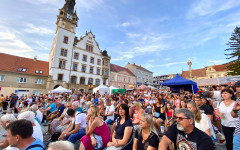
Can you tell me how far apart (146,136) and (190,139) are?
32.7 inches

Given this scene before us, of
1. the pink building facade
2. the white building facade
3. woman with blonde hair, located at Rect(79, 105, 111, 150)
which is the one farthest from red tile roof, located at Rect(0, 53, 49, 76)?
woman with blonde hair, located at Rect(79, 105, 111, 150)

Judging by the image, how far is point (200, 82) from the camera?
934 inches

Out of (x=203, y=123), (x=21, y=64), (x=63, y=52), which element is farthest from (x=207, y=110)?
(x=21, y=64)

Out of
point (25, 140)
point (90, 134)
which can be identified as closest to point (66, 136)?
point (90, 134)

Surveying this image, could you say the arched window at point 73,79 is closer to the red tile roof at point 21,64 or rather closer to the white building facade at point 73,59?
the white building facade at point 73,59

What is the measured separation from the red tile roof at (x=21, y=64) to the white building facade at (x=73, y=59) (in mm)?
1914

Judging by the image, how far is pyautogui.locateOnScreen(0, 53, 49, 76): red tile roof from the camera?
72.9 ft

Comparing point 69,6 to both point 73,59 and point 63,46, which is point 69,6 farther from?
point 73,59

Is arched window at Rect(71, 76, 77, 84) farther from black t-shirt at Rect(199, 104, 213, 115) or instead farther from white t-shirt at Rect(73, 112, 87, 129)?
black t-shirt at Rect(199, 104, 213, 115)

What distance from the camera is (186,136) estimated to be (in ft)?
5.54

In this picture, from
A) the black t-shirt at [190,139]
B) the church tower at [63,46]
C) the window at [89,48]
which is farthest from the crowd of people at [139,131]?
the window at [89,48]

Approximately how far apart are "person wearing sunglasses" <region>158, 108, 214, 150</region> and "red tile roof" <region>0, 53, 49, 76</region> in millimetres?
29678

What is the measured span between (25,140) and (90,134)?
1447mm

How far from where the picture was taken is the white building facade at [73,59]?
25.0 meters
